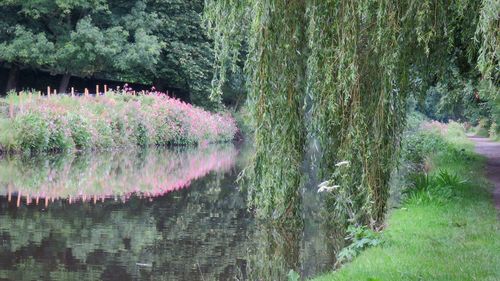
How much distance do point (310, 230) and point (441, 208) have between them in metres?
1.90

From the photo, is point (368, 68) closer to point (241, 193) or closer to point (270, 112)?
point (270, 112)

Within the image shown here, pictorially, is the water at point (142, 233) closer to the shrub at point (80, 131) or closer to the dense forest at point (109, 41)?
the shrub at point (80, 131)

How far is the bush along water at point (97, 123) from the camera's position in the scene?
Answer: 23.7 metres

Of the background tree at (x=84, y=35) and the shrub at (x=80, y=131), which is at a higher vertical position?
the background tree at (x=84, y=35)

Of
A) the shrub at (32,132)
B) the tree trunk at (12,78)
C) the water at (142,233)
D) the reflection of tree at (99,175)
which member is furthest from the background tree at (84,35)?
the water at (142,233)

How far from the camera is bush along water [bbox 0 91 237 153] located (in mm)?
23703

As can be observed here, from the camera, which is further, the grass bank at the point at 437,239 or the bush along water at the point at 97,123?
the bush along water at the point at 97,123

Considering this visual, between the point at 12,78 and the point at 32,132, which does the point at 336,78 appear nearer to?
the point at 32,132

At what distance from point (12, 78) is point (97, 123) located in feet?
41.7

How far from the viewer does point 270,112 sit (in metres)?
9.40

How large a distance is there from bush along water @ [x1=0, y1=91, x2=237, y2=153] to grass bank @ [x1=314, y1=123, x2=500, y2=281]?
14.3 m

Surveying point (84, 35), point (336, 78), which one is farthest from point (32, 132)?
point (336, 78)

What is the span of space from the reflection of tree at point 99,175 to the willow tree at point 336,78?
17.7ft

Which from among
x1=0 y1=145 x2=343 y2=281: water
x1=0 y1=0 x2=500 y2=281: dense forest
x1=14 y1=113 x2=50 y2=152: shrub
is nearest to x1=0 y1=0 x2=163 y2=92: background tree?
x1=14 y1=113 x2=50 y2=152: shrub
